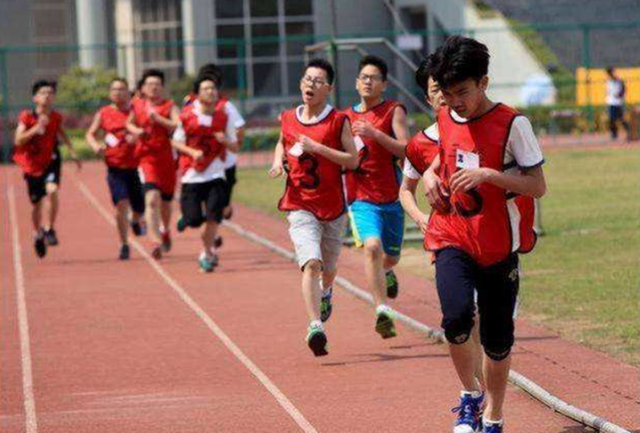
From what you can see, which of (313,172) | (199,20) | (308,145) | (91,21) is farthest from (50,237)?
(91,21)

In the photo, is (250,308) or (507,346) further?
(250,308)

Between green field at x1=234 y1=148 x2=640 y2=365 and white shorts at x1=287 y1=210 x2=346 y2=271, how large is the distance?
1.82m

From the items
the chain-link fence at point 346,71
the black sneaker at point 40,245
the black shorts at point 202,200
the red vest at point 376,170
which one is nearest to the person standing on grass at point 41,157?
the black sneaker at point 40,245

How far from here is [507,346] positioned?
8.12 m

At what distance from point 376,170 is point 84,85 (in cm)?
3340

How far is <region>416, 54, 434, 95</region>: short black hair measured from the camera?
7748mm

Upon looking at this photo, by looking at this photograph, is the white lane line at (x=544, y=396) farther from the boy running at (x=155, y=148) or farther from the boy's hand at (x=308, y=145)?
the boy running at (x=155, y=148)

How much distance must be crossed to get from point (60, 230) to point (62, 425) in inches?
585

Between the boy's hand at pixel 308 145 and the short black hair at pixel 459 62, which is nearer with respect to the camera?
the short black hair at pixel 459 62

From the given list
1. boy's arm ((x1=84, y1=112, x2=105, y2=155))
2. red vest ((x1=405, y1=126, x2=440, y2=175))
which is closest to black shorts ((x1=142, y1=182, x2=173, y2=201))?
boy's arm ((x1=84, y1=112, x2=105, y2=155))

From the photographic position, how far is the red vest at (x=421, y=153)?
8.87 metres

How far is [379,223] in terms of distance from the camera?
12.5m

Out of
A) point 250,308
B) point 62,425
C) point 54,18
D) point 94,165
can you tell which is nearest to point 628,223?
point 250,308

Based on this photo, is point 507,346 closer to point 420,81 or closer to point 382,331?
point 420,81
